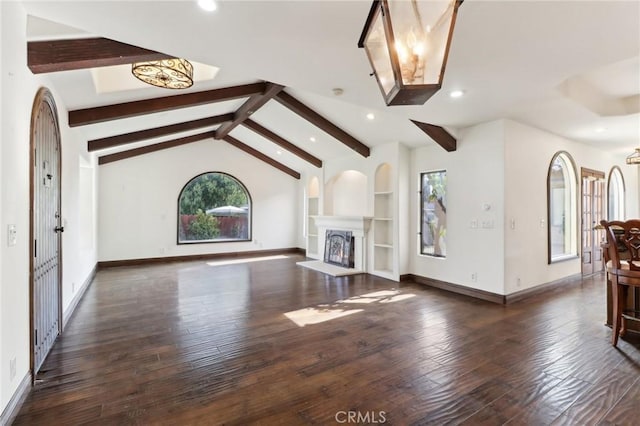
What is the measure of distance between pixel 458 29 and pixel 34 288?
3661mm

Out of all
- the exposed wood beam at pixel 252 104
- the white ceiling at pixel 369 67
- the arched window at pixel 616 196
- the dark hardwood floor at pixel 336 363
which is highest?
the exposed wood beam at pixel 252 104

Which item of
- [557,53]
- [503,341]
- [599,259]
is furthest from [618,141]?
[503,341]

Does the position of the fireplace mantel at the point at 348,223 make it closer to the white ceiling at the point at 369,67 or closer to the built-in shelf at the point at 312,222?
the built-in shelf at the point at 312,222

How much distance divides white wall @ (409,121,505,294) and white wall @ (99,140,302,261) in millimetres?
5161

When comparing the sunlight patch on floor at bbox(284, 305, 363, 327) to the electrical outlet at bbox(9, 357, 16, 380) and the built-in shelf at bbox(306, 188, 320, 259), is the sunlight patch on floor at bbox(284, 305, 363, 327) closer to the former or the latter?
the electrical outlet at bbox(9, 357, 16, 380)

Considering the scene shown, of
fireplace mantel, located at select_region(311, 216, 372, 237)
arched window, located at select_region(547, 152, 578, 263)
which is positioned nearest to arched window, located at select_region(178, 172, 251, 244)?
fireplace mantel, located at select_region(311, 216, 372, 237)

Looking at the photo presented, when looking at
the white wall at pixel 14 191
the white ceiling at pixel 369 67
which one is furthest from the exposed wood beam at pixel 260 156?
the white wall at pixel 14 191

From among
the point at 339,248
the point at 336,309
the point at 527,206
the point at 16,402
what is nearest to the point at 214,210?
the point at 339,248

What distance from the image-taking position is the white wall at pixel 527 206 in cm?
448

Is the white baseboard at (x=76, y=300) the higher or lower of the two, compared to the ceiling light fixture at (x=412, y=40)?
lower

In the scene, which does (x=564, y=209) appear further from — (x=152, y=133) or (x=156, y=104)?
(x=152, y=133)

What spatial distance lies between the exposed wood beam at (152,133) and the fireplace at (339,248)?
3.50 metres

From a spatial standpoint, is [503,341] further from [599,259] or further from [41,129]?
[599,259]

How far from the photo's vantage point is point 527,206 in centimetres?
475
